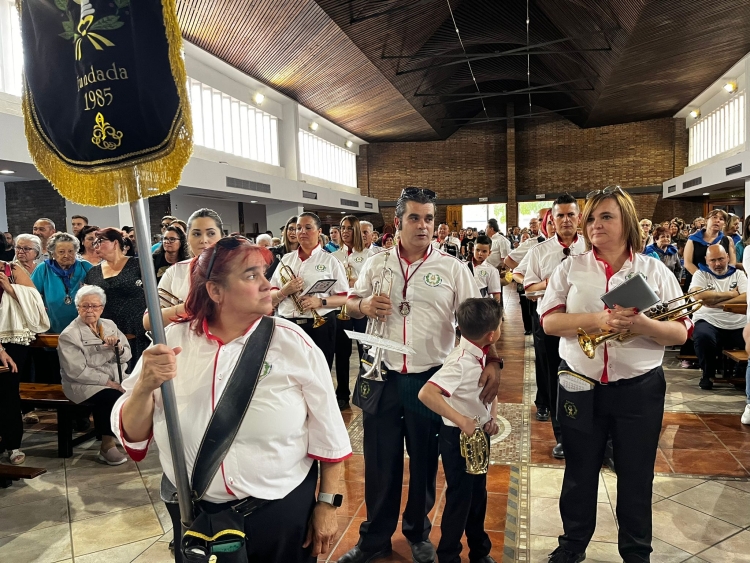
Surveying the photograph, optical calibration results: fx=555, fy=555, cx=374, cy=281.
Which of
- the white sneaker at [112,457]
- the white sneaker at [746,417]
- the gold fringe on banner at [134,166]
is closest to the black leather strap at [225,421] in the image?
the gold fringe on banner at [134,166]

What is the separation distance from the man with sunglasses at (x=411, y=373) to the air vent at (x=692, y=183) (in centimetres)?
1804

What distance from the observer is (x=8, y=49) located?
8594mm

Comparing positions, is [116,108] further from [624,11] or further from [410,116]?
[410,116]

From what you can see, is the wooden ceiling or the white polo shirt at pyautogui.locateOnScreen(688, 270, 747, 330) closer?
the white polo shirt at pyautogui.locateOnScreen(688, 270, 747, 330)

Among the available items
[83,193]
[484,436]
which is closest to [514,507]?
[484,436]

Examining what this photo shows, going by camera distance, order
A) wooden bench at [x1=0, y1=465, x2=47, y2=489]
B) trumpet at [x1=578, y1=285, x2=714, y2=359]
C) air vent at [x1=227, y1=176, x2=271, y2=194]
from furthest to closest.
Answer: air vent at [x1=227, y1=176, x2=271, y2=194] → wooden bench at [x1=0, y1=465, x2=47, y2=489] → trumpet at [x1=578, y1=285, x2=714, y2=359]

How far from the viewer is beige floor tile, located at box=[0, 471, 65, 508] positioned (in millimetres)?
3875

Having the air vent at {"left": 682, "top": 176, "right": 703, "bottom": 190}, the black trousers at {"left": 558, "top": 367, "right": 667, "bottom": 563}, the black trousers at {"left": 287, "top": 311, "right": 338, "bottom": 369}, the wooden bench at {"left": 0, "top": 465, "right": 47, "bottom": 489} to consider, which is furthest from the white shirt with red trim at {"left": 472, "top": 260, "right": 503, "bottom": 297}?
the air vent at {"left": 682, "top": 176, "right": 703, "bottom": 190}

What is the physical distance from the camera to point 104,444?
4508mm

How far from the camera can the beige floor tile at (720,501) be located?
10.7ft

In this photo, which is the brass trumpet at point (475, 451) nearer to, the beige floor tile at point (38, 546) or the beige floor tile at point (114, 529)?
the beige floor tile at point (114, 529)

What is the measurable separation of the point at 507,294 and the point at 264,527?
15.1 metres

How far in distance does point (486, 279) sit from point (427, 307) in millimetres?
2818

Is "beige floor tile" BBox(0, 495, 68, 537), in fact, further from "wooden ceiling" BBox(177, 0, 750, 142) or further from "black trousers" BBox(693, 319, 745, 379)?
"wooden ceiling" BBox(177, 0, 750, 142)
